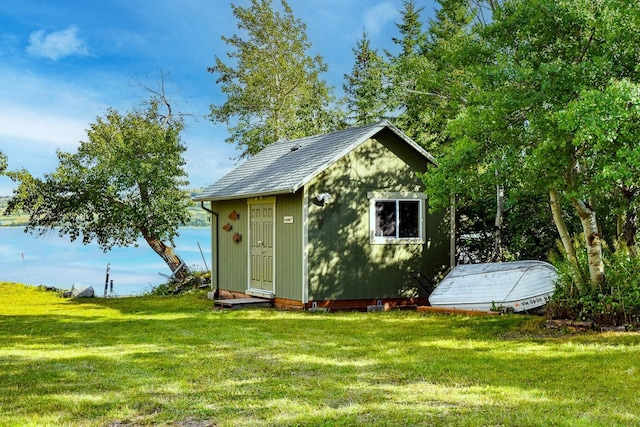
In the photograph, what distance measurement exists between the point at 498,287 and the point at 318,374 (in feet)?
21.7

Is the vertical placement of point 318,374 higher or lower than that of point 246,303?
lower

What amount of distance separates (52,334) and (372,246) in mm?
6694

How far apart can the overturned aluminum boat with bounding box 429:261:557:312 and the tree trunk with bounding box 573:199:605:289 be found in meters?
1.67

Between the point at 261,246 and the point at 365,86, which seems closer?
the point at 261,246

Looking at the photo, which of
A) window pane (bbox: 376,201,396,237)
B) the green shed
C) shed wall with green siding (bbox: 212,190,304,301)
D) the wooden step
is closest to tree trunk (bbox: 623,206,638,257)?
the green shed

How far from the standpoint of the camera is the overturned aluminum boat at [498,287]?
11.8 m

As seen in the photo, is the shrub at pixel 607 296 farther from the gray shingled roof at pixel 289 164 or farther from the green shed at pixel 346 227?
Result: the gray shingled roof at pixel 289 164

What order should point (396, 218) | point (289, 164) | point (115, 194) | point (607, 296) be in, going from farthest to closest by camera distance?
point (115, 194)
point (289, 164)
point (396, 218)
point (607, 296)

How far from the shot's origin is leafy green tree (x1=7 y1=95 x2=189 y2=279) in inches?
835

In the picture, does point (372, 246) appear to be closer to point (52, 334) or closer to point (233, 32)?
point (52, 334)

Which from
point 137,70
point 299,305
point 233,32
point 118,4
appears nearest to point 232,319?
point 299,305

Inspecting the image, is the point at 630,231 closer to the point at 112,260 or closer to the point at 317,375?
the point at 317,375

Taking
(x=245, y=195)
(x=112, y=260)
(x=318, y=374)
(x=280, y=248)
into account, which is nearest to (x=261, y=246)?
(x=280, y=248)

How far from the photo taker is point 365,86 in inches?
727
